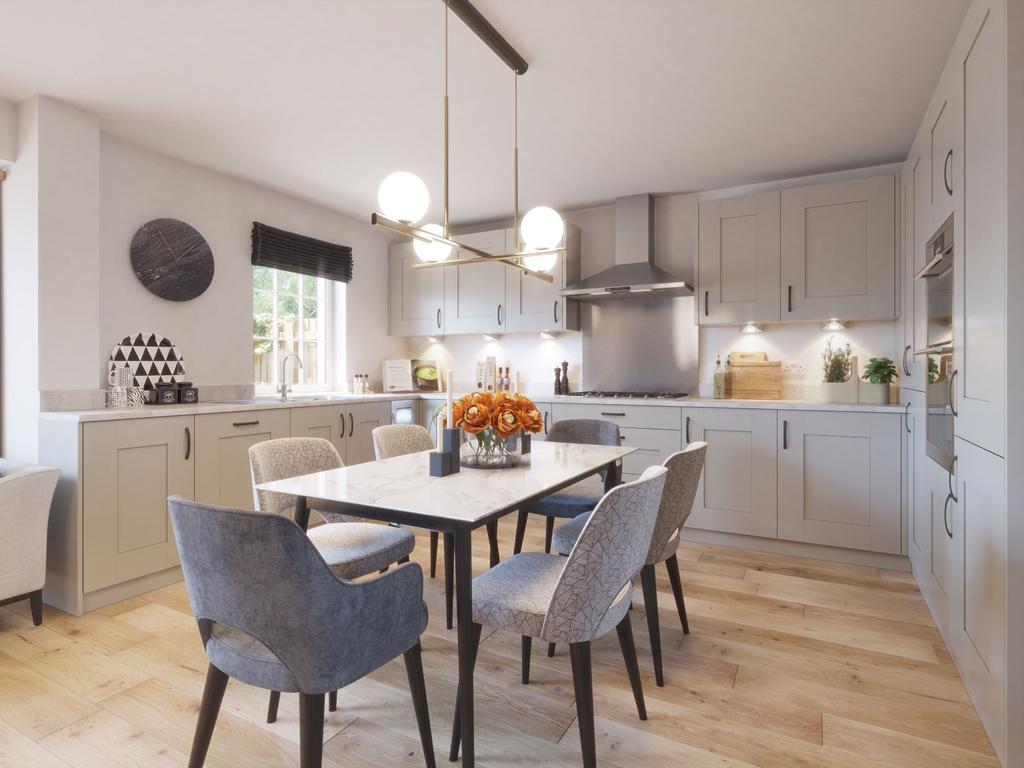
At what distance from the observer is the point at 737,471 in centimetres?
364

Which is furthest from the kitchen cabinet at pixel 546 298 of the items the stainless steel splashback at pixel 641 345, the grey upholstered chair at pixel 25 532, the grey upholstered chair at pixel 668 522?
the grey upholstered chair at pixel 25 532

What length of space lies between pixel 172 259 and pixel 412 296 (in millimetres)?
1982

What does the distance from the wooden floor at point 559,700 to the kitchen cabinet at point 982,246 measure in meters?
0.94

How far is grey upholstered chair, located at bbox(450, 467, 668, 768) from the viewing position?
4.66ft

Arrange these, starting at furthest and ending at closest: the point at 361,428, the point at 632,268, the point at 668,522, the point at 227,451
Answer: the point at 361,428
the point at 632,268
the point at 227,451
the point at 668,522

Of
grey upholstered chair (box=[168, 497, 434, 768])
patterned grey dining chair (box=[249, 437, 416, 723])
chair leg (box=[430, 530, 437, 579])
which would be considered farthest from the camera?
chair leg (box=[430, 530, 437, 579])

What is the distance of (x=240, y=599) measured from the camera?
1.23 m

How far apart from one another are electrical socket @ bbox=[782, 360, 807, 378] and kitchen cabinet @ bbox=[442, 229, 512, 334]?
6.70 ft

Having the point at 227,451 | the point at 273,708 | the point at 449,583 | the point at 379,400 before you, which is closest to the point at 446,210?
the point at 449,583

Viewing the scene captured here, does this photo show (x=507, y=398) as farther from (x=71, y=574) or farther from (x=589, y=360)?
(x=589, y=360)

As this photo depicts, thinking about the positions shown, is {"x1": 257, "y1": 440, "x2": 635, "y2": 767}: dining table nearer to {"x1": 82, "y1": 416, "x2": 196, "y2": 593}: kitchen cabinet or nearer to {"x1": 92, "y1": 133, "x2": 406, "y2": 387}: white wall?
{"x1": 82, "y1": 416, "x2": 196, "y2": 593}: kitchen cabinet

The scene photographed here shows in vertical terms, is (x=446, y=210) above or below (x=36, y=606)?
above

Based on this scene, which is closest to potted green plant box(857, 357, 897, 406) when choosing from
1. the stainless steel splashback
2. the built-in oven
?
the built-in oven

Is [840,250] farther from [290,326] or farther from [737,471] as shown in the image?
[290,326]
